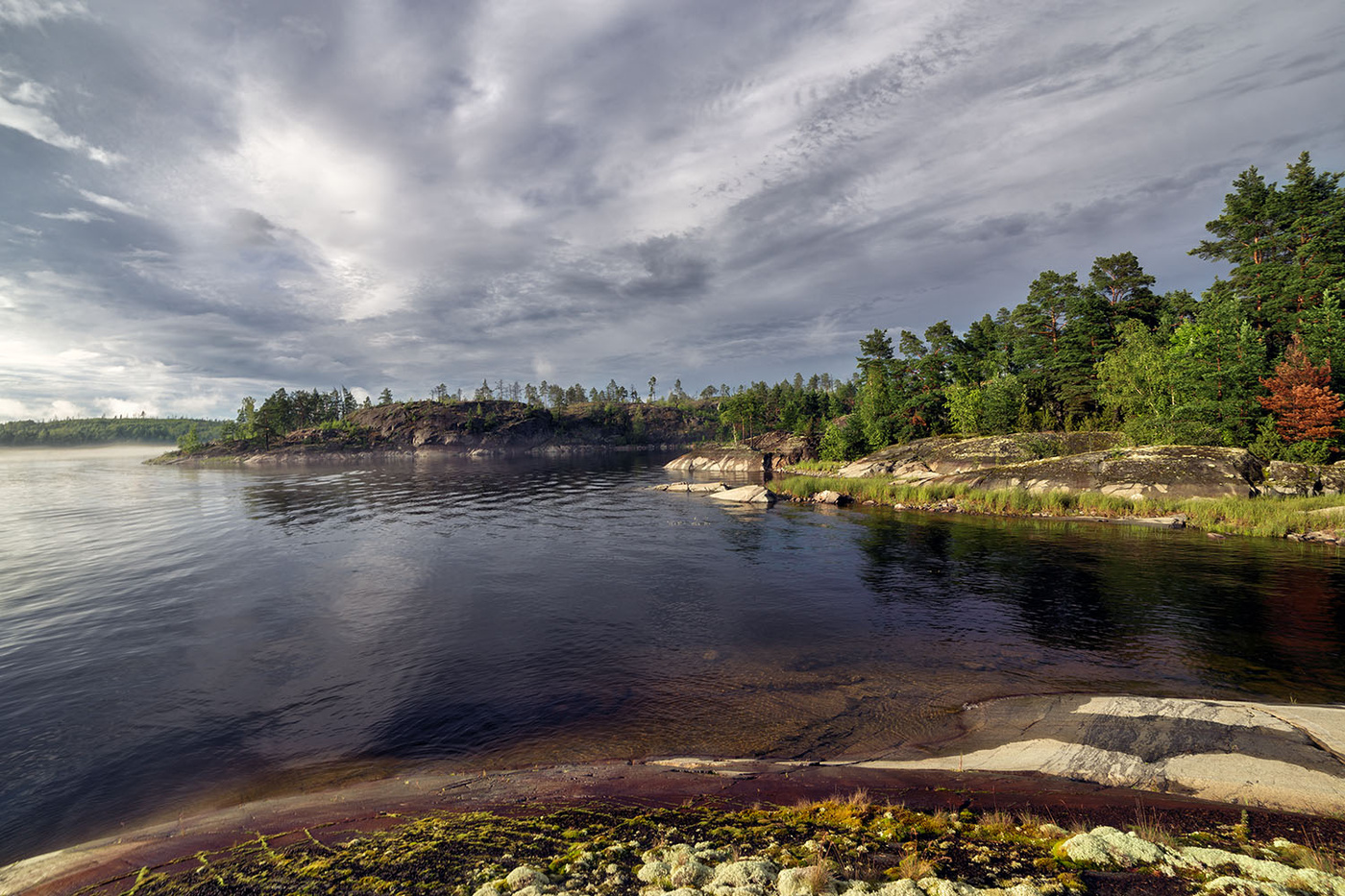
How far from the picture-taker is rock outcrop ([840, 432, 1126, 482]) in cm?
5484

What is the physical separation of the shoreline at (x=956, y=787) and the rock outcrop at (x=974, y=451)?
50689 millimetres

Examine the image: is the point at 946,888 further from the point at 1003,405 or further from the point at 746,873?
the point at 1003,405

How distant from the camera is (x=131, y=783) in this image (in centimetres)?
1126

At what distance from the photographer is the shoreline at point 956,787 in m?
8.08

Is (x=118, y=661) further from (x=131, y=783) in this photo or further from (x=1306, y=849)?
(x=1306, y=849)

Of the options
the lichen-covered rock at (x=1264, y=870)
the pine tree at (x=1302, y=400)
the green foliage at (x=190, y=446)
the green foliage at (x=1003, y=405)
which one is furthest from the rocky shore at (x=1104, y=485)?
the green foliage at (x=190, y=446)

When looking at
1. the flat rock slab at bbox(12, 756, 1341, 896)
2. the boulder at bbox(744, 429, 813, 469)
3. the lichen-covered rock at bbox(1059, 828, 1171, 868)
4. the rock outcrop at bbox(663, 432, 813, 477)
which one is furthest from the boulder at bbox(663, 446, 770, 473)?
the lichen-covered rock at bbox(1059, 828, 1171, 868)

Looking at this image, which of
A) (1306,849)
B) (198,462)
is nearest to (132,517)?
(1306,849)

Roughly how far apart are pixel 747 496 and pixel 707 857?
53.9 metres

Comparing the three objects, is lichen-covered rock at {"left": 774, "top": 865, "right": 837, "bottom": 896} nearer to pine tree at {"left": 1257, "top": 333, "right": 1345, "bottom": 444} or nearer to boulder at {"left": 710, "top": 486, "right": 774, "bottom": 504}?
boulder at {"left": 710, "top": 486, "right": 774, "bottom": 504}

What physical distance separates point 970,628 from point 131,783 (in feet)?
85.9

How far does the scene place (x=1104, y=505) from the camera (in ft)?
136

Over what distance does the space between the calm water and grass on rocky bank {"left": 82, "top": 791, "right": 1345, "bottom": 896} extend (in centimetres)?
387

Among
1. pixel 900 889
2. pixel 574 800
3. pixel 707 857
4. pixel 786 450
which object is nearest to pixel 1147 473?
pixel 900 889
